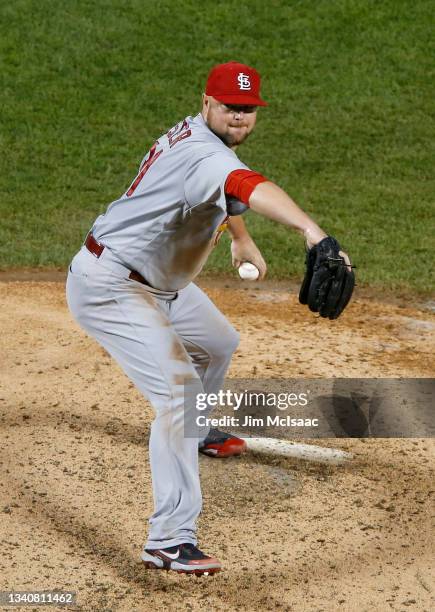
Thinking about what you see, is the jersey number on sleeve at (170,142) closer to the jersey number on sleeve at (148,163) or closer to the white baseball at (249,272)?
the jersey number on sleeve at (148,163)

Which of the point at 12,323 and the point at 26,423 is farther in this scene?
the point at 12,323

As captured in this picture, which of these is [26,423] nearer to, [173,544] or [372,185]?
[173,544]

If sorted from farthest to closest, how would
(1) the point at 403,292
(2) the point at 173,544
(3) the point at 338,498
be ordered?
(1) the point at 403,292, (3) the point at 338,498, (2) the point at 173,544

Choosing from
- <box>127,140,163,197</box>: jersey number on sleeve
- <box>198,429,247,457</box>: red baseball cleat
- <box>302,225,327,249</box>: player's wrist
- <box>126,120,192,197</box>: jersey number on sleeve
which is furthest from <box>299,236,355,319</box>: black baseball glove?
<box>198,429,247,457</box>: red baseball cleat

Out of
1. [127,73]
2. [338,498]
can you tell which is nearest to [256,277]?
[338,498]

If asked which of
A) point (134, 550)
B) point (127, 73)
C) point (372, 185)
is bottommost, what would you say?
point (134, 550)

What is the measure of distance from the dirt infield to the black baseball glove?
4.46 ft

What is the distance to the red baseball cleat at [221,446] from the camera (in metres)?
6.18

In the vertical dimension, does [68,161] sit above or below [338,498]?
above

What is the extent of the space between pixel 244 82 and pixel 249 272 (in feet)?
3.54

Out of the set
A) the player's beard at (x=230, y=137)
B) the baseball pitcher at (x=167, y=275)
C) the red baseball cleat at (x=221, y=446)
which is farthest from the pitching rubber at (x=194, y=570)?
the player's beard at (x=230, y=137)

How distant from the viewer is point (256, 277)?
543 cm

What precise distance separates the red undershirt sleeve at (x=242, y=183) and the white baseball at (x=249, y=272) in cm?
118

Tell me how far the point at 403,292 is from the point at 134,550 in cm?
479
